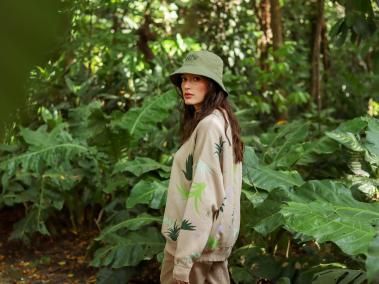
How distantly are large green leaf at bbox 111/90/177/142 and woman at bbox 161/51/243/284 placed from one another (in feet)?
7.39

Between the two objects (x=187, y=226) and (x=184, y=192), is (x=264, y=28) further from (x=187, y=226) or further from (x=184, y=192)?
(x=187, y=226)

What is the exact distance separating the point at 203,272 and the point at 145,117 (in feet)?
8.36

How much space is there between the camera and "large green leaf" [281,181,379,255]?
2289mm

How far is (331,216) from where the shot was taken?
8.21 ft

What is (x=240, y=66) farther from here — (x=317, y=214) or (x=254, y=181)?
(x=317, y=214)

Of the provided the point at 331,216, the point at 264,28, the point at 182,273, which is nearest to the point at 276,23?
the point at 264,28

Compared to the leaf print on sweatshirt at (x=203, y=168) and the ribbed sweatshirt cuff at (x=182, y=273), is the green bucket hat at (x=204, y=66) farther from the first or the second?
the ribbed sweatshirt cuff at (x=182, y=273)

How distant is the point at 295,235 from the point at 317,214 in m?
0.58

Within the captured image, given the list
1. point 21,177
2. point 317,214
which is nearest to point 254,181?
point 317,214

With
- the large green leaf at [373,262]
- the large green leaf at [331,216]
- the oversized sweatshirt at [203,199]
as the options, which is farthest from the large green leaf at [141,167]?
the large green leaf at [373,262]

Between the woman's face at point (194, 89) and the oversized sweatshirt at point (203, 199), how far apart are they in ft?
0.33

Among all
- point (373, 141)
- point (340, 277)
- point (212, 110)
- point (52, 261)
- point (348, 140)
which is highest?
point (212, 110)

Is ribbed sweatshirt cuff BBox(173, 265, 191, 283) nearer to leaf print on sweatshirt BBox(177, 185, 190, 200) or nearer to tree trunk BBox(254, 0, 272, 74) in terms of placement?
leaf print on sweatshirt BBox(177, 185, 190, 200)

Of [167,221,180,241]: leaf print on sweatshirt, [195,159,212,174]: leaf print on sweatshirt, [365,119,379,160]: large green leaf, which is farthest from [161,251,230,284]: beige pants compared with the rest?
[365,119,379,160]: large green leaf
